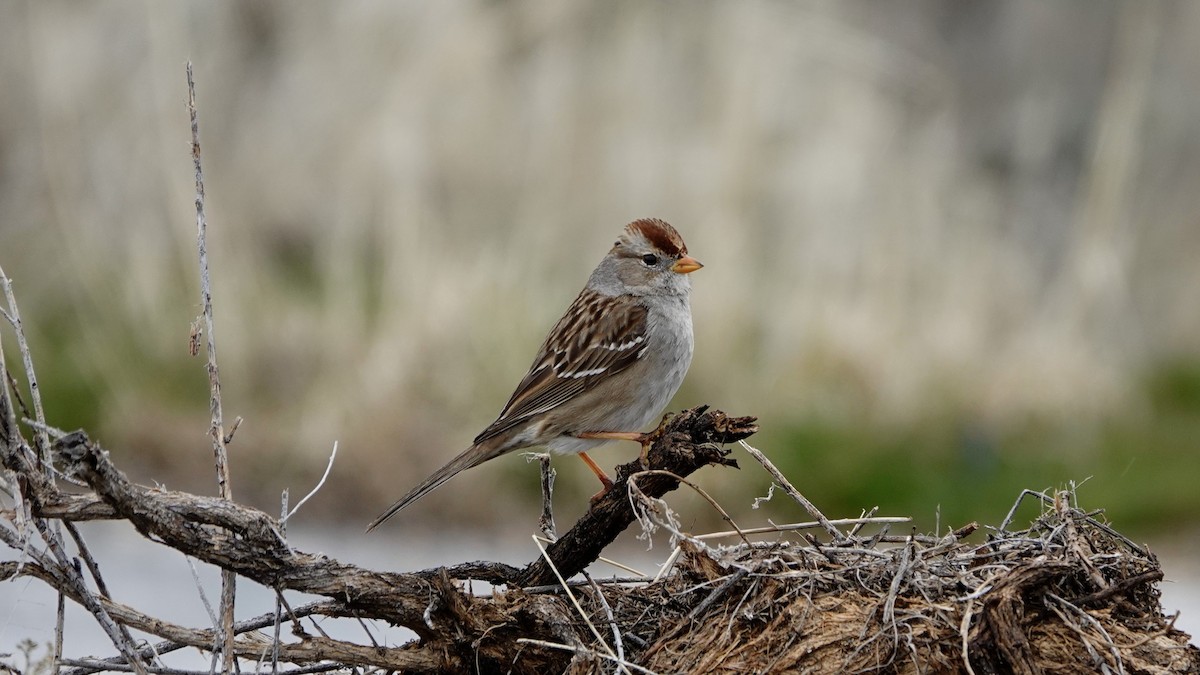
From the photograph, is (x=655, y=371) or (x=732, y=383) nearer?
(x=655, y=371)

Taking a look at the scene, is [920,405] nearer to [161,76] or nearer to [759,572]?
[161,76]

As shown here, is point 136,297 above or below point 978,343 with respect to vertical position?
above

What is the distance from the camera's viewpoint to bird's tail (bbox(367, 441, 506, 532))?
15.4 feet

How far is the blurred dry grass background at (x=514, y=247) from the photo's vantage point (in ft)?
34.3

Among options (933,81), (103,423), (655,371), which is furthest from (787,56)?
(655,371)

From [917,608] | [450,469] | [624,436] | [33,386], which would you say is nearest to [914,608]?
[917,608]

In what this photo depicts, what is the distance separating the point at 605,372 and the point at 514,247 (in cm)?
581

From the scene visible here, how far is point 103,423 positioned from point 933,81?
8.57 meters

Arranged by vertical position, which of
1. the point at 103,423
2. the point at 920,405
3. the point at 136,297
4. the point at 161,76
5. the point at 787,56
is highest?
the point at 161,76

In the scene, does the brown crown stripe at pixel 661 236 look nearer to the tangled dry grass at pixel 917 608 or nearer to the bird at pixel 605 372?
the bird at pixel 605 372

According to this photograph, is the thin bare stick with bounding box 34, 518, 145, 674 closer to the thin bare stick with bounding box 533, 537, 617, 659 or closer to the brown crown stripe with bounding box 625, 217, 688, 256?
the thin bare stick with bounding box 533, 537, 617, 659

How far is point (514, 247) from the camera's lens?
1139 centimetres

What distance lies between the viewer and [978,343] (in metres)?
11.9

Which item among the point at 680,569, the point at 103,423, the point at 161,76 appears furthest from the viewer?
the point at 161,76
